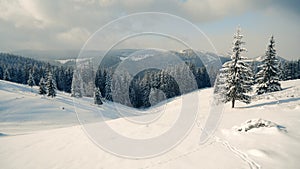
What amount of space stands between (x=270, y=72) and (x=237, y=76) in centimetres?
1194

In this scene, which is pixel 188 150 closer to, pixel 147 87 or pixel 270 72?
pixel 270 72

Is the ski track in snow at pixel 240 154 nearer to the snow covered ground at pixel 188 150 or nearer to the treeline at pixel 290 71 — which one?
the snow covered ground at pixel 188 150

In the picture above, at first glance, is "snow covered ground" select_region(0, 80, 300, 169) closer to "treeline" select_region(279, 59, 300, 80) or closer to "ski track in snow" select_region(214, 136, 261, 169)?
"ski track in snow" select_region(214, 136, 261, 169)

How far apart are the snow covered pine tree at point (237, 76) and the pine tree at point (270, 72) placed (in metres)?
10.2

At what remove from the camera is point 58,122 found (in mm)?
34438

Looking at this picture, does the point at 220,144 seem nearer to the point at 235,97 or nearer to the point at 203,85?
the point at 235,97

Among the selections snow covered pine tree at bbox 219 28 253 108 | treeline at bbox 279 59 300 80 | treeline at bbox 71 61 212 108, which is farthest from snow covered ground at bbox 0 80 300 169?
treeline at bbox 279 59 300 80

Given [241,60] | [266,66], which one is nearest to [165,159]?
[241,60]

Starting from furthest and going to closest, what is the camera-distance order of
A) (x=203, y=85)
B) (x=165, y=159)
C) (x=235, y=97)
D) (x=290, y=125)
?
(x=203, y=85), (x=235, y=97), (x=290, y=125), (x=165, y=159)

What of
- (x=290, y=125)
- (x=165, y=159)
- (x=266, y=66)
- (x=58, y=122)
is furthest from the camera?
(x=58, y=122)

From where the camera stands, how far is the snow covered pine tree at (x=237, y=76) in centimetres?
2133

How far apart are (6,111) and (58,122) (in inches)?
427

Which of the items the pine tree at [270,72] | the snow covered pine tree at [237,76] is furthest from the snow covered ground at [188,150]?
the pine tree at [270,72]

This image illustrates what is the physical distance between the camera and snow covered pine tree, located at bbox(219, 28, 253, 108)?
21.3 metres
